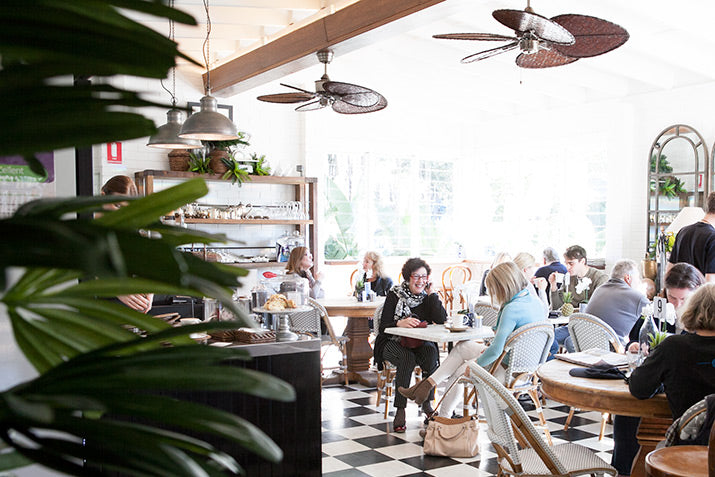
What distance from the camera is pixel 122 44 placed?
517 mm

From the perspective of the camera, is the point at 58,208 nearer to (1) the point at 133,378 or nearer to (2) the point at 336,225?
(1) the point at 133,378

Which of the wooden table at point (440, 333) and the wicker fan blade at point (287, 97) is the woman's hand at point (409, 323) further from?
the wicker fan blade at point (287, 97)

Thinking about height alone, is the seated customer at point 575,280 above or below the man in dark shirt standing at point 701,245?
below

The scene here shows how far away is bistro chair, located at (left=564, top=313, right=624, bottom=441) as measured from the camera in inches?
211

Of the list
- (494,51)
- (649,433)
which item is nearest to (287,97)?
(494,51)

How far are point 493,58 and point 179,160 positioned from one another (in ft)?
14.5

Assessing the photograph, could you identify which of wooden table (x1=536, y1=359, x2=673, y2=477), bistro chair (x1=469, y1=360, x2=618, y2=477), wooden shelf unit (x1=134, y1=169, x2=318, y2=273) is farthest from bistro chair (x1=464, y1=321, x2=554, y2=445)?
wooden shelf unit (x1=134, y1=169, x2=318, y2=273)

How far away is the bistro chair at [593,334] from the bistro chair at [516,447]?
6.32ft

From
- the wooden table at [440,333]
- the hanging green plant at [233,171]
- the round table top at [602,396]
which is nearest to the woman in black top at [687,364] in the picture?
the round table top at [602,396]

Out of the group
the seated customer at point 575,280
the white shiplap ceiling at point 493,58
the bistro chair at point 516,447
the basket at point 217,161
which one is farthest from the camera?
the basket at point 217,161

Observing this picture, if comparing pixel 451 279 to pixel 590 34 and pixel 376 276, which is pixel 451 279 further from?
pixel 590 34

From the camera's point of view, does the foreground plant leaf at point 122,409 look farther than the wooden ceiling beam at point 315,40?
No

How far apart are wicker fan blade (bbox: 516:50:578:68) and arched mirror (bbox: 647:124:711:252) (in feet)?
16.6

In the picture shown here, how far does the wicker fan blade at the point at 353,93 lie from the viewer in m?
6.14
